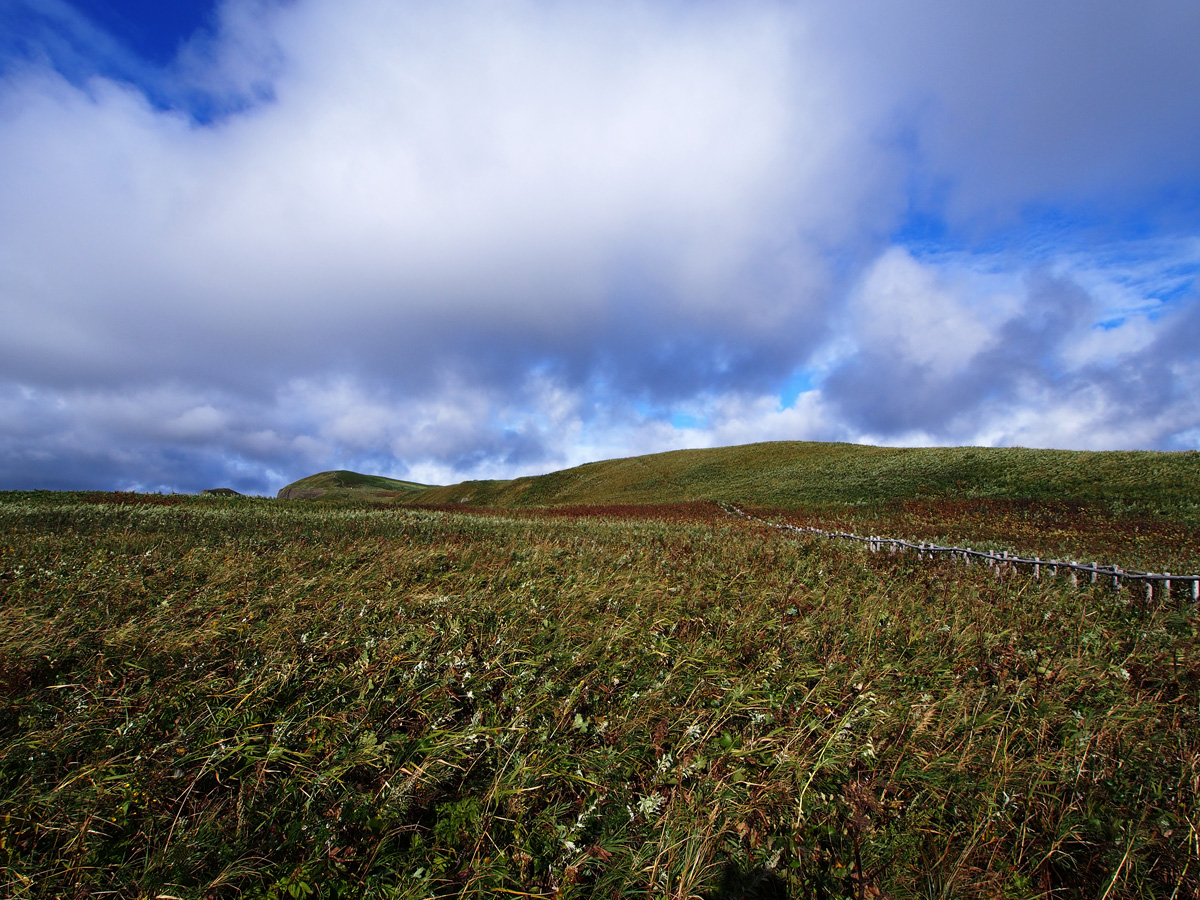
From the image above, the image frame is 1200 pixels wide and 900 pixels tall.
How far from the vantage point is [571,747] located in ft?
13.0

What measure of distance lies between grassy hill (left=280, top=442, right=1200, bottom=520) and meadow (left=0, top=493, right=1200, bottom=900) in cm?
2849

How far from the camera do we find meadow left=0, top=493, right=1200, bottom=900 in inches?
116

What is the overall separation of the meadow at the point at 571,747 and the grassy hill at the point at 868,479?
28488mm

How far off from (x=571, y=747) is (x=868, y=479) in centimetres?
4028

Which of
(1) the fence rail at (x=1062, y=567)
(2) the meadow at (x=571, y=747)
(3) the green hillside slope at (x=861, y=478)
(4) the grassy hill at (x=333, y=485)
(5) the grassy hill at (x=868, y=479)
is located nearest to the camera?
(2) the meadow at (x=571, y=747)

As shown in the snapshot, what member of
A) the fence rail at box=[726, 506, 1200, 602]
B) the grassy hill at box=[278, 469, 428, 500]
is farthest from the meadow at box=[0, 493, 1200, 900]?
the grassy hill at box=[278, 469, 428, 500]

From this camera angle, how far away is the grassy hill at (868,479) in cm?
2956

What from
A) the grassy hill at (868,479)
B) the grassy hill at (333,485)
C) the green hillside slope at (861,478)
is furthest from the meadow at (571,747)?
the grassy hill at (333,485)

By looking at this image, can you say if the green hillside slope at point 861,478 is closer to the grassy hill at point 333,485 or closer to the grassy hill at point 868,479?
the grassy hill at point 868,479

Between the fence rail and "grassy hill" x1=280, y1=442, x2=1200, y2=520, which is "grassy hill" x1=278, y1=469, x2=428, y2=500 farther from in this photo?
the fence rail

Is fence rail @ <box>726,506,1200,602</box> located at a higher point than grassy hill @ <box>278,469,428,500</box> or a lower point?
lower

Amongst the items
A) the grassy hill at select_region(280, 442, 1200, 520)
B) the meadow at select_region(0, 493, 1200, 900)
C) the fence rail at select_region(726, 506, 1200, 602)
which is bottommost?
the meadow at select_region(0, 493, 1200, 900)

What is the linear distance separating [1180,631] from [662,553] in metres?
7.67

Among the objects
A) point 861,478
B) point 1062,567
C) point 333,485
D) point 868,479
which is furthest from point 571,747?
point 333,485
